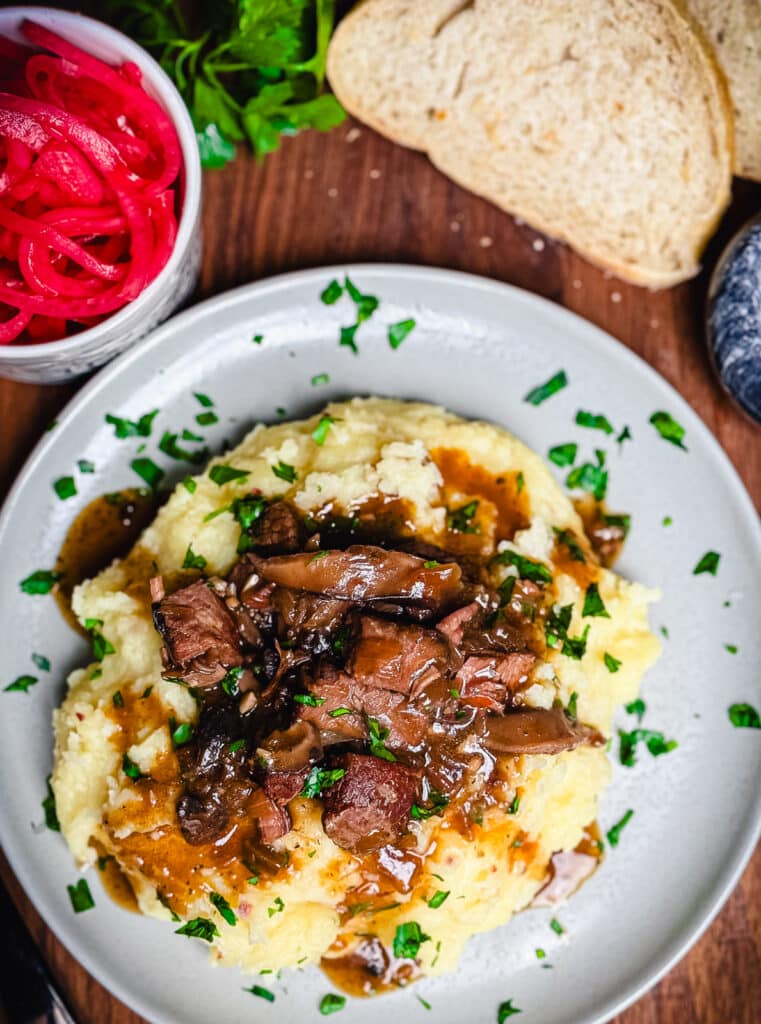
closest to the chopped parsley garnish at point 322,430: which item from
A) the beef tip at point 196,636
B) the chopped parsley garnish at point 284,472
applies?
the chopped parsley garnish at point 284,472

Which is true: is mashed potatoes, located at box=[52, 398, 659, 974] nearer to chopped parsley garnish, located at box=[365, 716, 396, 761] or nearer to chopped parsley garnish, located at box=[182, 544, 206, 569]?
chopped parsley garnish, located at box=[182, 544, 206, 569]

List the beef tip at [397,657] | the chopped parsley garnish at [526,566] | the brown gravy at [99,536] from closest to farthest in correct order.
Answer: the beef tip at [397,657] < the chopped parsley garnish at [526,566] < the brown gravy at [99,536]

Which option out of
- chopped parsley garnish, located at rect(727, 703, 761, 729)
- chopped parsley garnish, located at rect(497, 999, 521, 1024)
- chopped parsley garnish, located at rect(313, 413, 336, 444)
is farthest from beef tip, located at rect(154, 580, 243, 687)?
chopped parsley garnish, located at rect(727, 703, 761, 729)

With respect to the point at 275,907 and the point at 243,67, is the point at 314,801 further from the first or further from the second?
the point at 243,67

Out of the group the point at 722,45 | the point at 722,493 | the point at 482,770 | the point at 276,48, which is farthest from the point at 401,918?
the point at 722,45

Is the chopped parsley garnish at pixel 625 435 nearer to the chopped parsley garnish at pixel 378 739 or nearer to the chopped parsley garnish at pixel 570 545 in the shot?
the chopped parsley garnish at pixel 570 545

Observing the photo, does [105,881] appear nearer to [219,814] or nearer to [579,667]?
[219,814]
